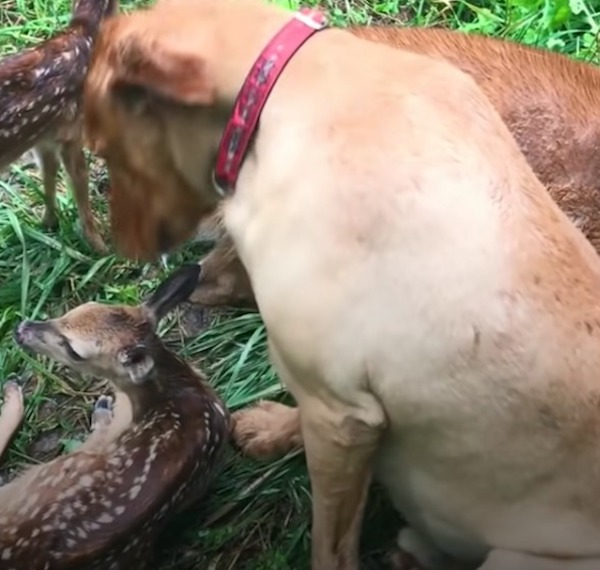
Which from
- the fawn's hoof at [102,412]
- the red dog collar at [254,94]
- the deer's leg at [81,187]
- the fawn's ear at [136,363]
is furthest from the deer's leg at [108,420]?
the red dog collar at [254,94]

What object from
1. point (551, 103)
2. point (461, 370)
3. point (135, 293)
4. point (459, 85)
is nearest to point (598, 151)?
point (551, 103)

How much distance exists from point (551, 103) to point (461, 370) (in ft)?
3.25

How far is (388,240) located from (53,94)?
55.1 inches

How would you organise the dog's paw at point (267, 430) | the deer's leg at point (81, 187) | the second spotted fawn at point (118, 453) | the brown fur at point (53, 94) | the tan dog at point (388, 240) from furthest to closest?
the deer's leg at point (81, 187) < the brown fur at point (53, 94) < the dog's paw at point (267, 430) < the second spotted fawn at point (118, 453) < the tan dog at point (388, 240)

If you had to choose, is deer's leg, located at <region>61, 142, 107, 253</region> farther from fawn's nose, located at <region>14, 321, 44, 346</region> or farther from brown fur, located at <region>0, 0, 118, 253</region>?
fawn's nose, located at <region>14, 321, 44, 346</region>

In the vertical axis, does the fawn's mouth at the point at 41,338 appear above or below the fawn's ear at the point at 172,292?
below

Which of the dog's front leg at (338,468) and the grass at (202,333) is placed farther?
the grass at (202,333)

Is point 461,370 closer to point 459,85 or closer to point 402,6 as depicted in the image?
point 459,85

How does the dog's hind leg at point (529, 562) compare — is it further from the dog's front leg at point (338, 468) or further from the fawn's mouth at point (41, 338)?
the fawn's mouth at point (41, 338)

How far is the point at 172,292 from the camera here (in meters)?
2.90

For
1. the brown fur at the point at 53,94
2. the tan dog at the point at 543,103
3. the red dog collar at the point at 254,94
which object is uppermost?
the red dog collar at the point at 254,94

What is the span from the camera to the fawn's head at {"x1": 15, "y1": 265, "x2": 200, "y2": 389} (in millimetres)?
2891

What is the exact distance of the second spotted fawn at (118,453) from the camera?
260 cm

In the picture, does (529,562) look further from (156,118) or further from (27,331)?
(27,331)
